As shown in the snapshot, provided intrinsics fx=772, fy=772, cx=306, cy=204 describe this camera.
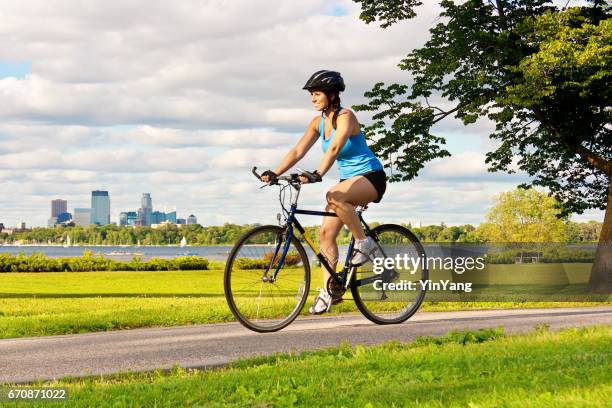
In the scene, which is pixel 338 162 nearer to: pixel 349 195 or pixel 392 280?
pixel 349 195

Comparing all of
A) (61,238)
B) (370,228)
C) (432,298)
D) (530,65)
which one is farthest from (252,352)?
(61,238)

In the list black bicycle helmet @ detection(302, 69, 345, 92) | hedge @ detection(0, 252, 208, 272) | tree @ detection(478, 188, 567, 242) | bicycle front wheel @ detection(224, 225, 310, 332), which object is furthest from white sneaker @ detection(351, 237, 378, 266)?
tree @ detection(478, 188, 567, 242)

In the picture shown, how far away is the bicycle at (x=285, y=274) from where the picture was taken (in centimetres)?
820

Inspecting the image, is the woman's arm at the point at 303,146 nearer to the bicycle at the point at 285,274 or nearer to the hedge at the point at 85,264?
the bicycle at the point at 285,274

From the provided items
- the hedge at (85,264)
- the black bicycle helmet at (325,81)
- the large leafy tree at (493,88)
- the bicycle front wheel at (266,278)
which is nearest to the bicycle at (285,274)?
the bicycle front wheel at (266,278)

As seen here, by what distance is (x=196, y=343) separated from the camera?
9.30m

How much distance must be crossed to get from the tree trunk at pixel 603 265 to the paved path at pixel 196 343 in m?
13.4

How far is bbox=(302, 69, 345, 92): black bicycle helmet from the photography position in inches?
327

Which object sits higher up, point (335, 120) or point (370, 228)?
point (335, 120)

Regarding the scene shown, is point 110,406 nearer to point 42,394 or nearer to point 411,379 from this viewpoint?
point 42,394

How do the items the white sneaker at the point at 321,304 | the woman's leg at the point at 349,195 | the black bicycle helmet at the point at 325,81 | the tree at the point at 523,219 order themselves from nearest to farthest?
the black bicycle helmet at the point at 325,81 → the woman's leg at the point at 349,195 → the white sneaker at the point at 321,304 → the tree at the point at 523,219

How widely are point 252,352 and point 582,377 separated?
3.68 m

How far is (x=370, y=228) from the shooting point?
9.27 metres

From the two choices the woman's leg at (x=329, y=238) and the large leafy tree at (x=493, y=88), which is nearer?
the woman's leg at (x=329, y=238)
